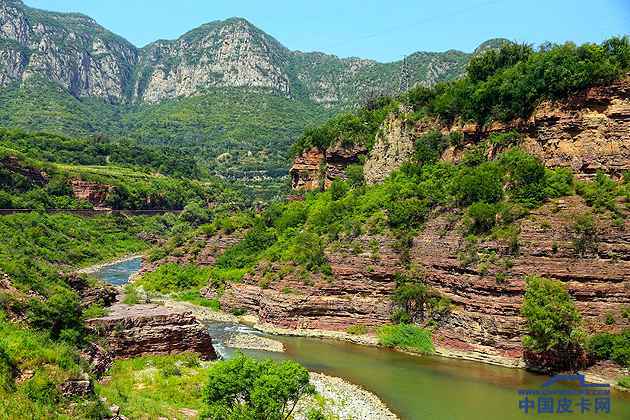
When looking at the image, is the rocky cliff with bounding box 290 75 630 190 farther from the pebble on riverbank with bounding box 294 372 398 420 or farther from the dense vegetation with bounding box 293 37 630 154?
the pebble on riverbank with bounding box 294 372 398 420

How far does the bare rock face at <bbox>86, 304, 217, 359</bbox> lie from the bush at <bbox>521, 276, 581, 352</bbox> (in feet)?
67.4

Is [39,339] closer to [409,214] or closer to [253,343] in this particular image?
[253,343]

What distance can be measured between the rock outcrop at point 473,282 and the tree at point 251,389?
21.0 metres

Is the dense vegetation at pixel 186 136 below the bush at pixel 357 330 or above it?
above

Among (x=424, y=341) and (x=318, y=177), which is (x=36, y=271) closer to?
(x=424, y=341)

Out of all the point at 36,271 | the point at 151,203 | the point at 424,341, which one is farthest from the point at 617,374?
the point at 151,203

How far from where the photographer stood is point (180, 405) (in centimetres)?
2306

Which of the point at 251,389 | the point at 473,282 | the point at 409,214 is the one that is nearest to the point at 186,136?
the point at 409,214

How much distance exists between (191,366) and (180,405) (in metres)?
5.40

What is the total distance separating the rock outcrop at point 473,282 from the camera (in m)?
34.1

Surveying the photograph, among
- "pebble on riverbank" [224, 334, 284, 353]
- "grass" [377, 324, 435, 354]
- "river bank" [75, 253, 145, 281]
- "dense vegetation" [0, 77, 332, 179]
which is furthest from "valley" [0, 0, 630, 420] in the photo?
"dense vegetation" [0, 77, 332, 179]

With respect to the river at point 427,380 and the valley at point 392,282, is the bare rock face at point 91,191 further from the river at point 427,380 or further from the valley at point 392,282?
the river at point 427,380

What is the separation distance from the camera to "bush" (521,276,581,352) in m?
32.3

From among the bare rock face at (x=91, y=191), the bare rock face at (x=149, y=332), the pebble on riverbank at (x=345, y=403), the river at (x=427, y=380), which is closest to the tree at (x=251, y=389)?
the pebble on riverbank at (x=345, y=403)
